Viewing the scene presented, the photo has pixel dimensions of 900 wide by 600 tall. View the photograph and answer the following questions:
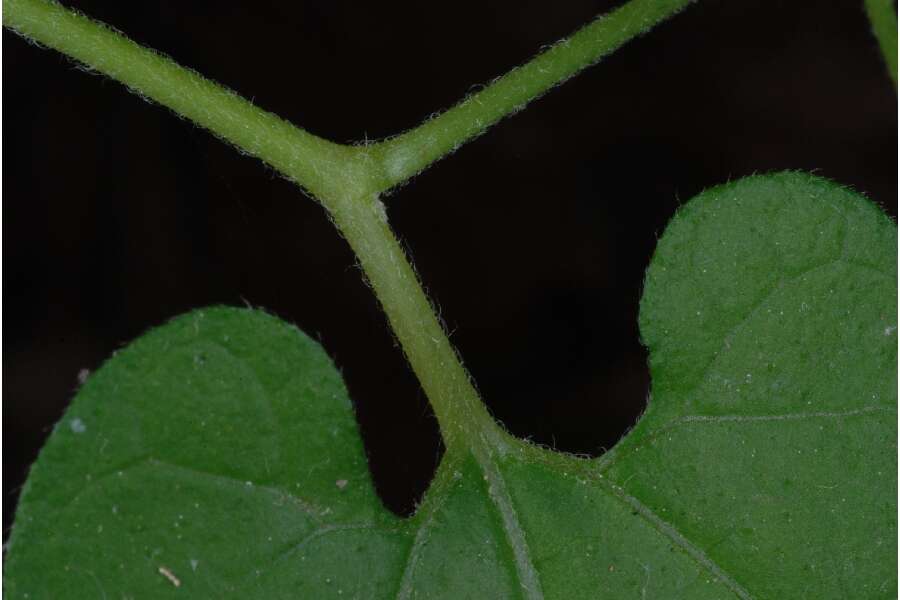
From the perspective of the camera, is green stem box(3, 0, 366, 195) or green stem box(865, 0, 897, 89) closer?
green stem box(3, 0, 366, 195)

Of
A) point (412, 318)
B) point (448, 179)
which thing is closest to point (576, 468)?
point (412, 318)

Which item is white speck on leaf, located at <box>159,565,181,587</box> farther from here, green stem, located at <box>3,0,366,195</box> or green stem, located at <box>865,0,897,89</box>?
green stem, located at <box>865,0,897,89</box>

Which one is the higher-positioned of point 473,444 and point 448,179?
point 448,179

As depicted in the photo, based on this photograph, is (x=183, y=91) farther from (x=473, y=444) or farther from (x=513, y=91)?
(x=473, y=444)

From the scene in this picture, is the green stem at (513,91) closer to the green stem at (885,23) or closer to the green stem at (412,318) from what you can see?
the green stem at (412,318)

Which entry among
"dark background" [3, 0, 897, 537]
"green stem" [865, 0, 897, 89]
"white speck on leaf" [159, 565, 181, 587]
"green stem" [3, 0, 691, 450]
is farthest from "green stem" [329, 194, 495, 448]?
"dark background" [3, 0, 897, 537]

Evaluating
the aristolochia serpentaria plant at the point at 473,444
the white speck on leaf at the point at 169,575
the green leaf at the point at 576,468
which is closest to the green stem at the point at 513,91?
the aristolochia serpentaria plant at the point at 473,444
